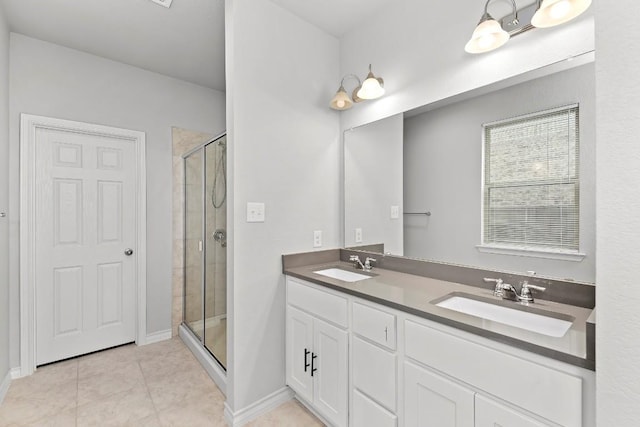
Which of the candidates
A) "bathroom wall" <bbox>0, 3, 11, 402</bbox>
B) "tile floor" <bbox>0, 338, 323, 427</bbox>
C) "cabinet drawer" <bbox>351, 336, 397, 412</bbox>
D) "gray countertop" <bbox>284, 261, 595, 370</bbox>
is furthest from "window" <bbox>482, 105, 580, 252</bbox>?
"bathroom wall" <bbox>0, 3, 11, 402</bbox>

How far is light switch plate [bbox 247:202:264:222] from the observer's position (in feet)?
6.15

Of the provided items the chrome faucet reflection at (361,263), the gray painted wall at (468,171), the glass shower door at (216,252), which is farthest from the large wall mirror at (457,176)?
the glass shower door at (216,252)

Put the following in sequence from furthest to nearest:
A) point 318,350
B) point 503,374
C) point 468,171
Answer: point 318,350, point 468,171, point 503,374

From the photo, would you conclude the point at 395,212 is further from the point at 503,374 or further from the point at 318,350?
the point at 503,374

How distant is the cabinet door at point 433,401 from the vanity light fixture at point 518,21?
1.47 metres

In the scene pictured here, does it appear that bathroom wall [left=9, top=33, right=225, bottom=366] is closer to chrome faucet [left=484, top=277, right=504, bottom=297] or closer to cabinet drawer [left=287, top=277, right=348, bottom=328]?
cabinet drawer [left=287, top=277, right=348, bottom=328]

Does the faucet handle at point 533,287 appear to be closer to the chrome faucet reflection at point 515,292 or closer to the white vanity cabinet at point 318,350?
the chrome faucet reflection at point 515,292

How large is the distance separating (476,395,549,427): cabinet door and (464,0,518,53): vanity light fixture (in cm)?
148

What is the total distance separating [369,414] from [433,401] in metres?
0.41

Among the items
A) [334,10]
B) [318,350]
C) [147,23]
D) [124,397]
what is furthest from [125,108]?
[318,350]

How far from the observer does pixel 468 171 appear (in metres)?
1.64

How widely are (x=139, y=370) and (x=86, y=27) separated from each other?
2.64 meters

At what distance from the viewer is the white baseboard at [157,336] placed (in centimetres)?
290

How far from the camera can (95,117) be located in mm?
2680
